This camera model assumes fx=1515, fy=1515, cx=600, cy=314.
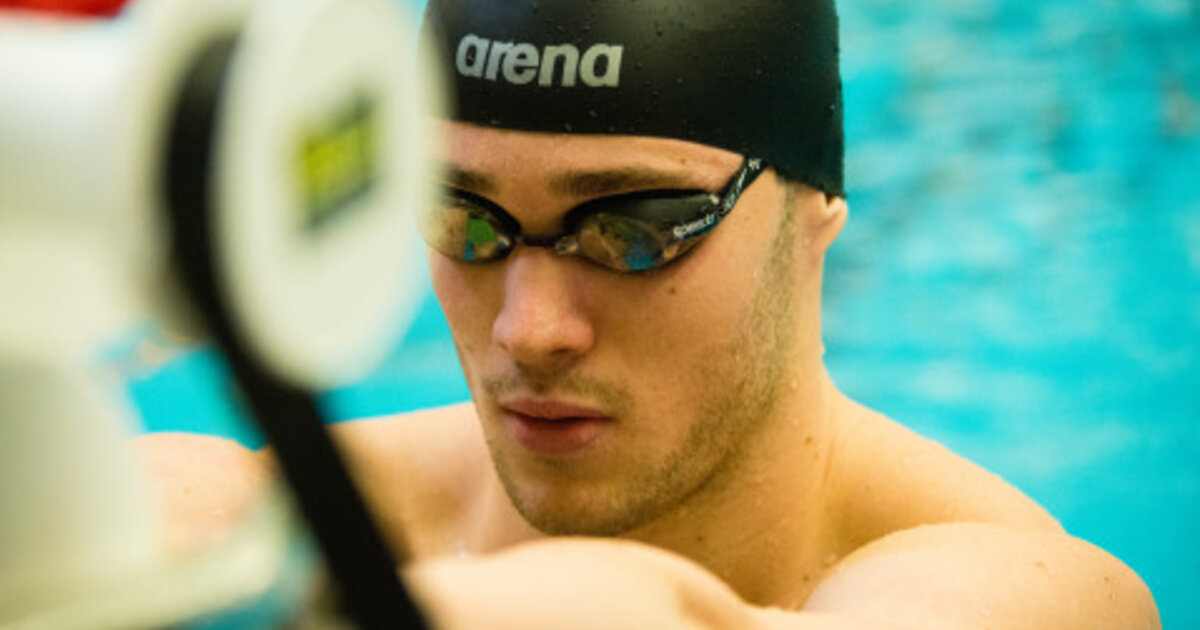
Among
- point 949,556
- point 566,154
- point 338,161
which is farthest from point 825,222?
point 338,161

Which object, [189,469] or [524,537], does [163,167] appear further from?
[524,537]

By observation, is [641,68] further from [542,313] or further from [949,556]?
[949,556]

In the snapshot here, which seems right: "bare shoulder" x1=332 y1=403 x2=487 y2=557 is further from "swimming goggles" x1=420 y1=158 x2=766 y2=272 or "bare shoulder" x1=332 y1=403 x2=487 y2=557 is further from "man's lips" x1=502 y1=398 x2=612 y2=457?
"swimming goggles" x1=420 y1=158 x2=766 y2=272

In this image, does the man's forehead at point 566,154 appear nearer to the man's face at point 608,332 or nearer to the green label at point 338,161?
the man's face at point 608,332

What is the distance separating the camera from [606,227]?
6.18 feet

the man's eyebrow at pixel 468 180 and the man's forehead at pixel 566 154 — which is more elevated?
the man's forehead at pixel 566 154

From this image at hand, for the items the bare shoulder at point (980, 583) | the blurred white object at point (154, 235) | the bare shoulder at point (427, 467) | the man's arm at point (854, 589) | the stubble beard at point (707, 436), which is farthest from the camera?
the bare shoulder at point (427, 467)

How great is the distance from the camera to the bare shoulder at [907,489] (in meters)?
2.26

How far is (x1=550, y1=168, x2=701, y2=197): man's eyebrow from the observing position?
1.89 meters

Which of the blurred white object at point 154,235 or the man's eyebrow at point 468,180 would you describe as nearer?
the blurred white object at point 154,235

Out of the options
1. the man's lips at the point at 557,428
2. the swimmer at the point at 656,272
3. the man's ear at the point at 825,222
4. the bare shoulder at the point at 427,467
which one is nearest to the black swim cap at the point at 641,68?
the swimmer at the point at 656,272

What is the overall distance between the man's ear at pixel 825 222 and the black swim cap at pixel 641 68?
124 millimetres

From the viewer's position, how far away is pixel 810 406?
2279 millimetres

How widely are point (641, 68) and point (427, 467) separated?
99 cm
